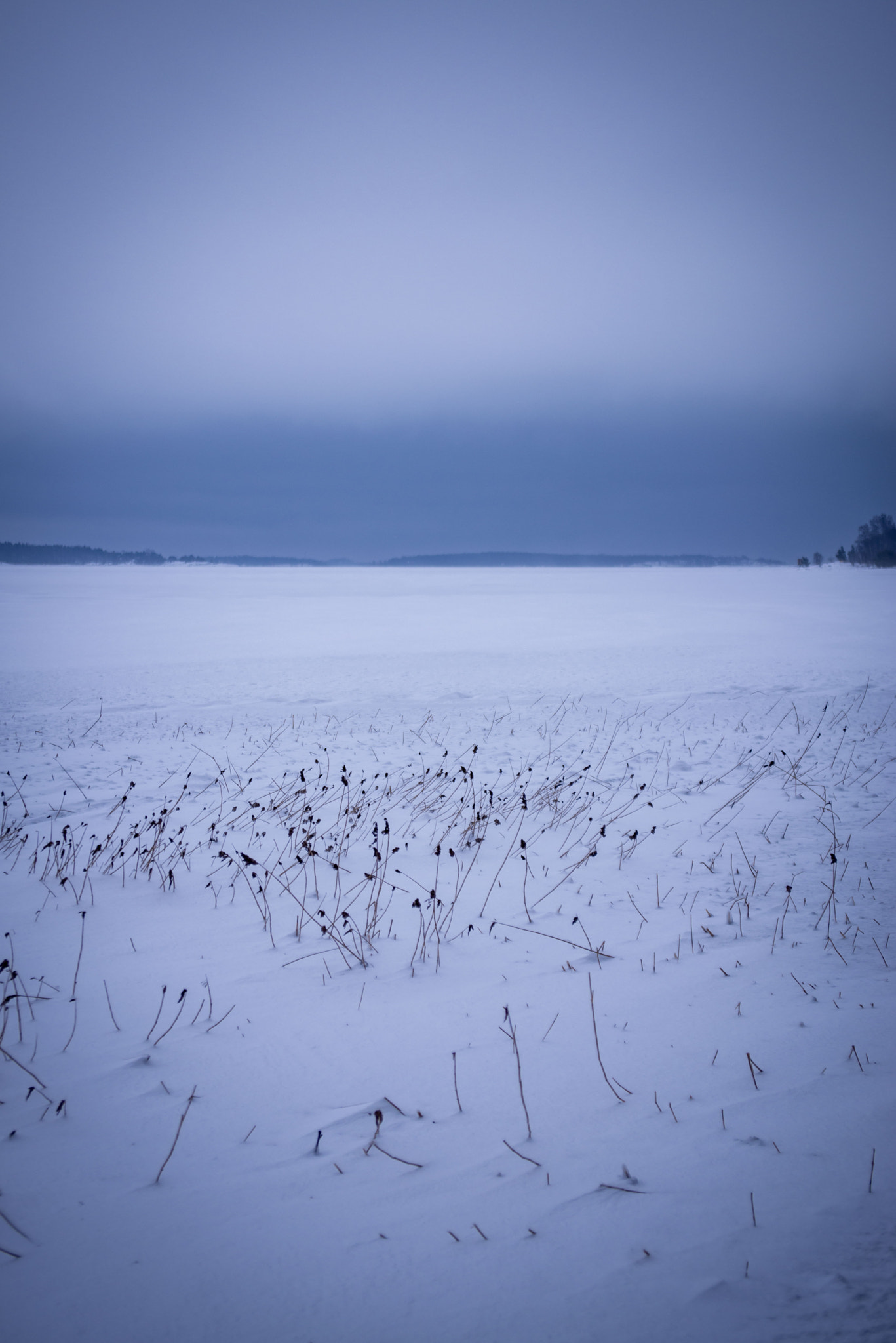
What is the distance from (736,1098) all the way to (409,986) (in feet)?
7.13

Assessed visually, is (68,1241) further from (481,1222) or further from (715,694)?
(715,694)

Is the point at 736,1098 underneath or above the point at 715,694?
underneath

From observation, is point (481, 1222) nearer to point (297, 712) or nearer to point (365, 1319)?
point (365, 1319)

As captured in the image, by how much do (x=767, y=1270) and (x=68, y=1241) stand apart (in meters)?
2.83

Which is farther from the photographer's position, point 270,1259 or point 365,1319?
point 270,1259

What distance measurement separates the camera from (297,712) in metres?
13.4

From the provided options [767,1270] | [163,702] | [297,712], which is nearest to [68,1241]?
[767,1270]

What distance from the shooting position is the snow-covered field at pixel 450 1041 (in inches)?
98.7

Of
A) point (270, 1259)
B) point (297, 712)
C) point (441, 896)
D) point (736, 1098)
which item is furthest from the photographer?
point (297, 712)

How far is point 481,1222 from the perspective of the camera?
109 inches

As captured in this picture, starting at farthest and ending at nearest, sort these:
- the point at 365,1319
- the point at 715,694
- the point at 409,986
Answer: the point at 715,694, the point at 409,986, the point at 365,1319

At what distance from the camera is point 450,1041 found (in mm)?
4000

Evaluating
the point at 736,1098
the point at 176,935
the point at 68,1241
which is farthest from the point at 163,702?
the point at 736,1098

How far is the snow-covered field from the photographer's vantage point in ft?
8.22
